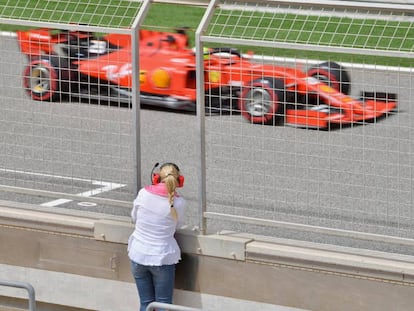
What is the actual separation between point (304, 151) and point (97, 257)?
6.44 feet

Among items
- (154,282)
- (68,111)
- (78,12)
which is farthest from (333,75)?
(78,12)

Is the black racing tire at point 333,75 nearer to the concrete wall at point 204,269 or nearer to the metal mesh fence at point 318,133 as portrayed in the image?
the metal mesh fence at point 318,133

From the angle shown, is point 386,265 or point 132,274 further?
point 132,274

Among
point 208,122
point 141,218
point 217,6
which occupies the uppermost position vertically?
point 217,6

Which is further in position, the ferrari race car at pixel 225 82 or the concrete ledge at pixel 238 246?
the ferrari race car at pixel 225 82

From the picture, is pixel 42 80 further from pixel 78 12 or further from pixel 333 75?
pixel 333 75

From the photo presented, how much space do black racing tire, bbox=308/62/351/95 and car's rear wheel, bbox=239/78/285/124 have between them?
28cm

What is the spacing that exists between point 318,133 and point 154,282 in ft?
5.67

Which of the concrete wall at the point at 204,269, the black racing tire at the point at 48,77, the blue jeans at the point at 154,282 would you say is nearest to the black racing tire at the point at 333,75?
the concrete wall at the point at 204,269

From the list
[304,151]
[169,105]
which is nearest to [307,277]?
[304,151]

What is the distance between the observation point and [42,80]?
373 inches

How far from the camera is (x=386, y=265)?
831 centimetres

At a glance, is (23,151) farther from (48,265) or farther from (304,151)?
(304,151)

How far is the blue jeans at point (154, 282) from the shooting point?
8867mm
